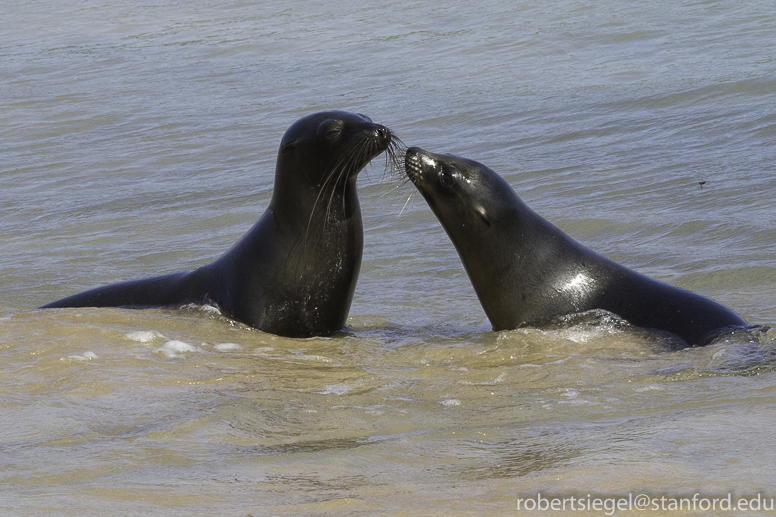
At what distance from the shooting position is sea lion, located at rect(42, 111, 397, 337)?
5.66 meters

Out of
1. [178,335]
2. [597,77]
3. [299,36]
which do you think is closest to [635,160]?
[597,77]

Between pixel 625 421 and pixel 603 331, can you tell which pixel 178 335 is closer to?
pixel 603 331

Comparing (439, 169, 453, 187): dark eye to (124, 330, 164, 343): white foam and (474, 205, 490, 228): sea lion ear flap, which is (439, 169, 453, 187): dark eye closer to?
(474, 205, 490, 228): sea lion ear flap

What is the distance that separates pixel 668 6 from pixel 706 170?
8.57 metres

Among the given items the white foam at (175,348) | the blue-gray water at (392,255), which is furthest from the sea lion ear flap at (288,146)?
the white foam at (175,348)

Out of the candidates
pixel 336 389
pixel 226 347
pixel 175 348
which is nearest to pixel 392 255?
pixel 226 347

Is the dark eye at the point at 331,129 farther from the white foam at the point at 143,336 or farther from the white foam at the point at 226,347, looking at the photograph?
the white foam at the point at 143,336

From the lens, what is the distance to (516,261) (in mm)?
5516

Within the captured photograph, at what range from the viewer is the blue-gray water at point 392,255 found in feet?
10.3

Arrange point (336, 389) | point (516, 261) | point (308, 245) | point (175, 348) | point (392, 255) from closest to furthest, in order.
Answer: point (336, 389)
point (175, 348)
point (516, 261)
point (308, 245)
point (392, 255)

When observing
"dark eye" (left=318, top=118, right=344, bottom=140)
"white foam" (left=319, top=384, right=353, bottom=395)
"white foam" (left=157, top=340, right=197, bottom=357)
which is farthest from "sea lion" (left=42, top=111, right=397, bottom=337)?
"white foam" (left=319, top=384, right=353, bottom=395)

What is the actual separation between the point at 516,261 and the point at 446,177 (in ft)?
2.04

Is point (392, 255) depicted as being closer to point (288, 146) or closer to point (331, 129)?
point (288, 146)

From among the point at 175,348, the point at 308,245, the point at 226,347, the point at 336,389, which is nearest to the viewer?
the point at 336,389
